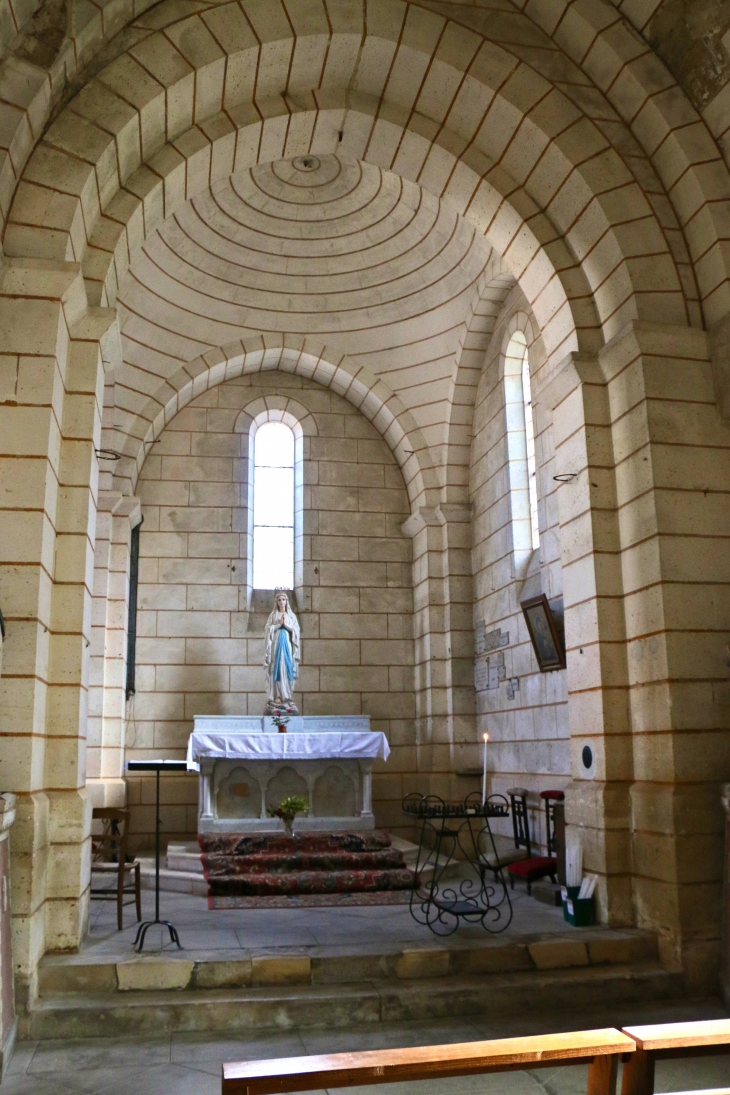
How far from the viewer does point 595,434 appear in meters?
6.68

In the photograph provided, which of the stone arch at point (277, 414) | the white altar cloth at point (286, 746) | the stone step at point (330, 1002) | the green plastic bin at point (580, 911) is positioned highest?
the stone arch at point (277, 414)

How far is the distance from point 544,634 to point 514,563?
1448 millimetres

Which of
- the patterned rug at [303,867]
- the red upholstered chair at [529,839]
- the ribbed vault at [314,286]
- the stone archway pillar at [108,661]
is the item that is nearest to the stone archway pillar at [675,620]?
the red upholstered chair at [529,839]

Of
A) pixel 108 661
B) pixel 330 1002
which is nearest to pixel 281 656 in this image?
pixel 108 661

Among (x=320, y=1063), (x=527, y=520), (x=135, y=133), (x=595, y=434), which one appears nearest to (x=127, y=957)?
(x=320, y=1063)

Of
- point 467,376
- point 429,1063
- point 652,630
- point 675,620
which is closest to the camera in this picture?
point 429,1063

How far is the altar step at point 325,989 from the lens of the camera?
189 inches

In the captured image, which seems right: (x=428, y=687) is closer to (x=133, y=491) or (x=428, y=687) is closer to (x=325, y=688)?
(x=325, y=688)

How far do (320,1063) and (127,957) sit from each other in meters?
3.45

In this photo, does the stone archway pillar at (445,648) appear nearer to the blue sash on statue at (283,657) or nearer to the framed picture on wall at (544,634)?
the blue sash on statue at (283,657)

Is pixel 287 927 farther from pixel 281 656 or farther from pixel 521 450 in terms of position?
pixel 521 450

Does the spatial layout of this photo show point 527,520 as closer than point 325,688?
Yes

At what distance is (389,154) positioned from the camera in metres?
7.60

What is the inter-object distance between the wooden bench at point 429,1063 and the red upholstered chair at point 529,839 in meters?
5.25
